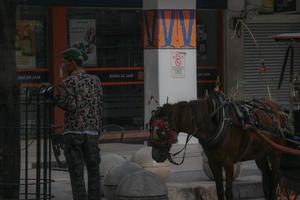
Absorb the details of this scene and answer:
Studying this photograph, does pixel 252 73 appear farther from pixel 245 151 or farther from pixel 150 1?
pixel 245 151

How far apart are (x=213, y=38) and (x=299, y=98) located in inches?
437

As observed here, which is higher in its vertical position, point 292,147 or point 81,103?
point 81,103

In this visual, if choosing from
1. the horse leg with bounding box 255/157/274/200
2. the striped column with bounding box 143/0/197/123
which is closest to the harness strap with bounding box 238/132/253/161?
the horse leg with bounding box 255/157/274/200

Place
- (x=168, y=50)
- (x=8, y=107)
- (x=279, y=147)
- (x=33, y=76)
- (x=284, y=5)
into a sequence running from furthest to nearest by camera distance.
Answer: (x=284, y=5) < (x=33, y=76) < (x=168, y=50) < (x=279, y=147) < (x=8, y=107)

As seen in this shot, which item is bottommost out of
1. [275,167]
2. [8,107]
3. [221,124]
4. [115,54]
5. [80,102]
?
[275,167]

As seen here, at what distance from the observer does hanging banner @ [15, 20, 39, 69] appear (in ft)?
60.5

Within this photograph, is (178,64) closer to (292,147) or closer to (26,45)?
(26,45)

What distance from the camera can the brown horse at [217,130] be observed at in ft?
29.4

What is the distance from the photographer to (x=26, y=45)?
18594 millimetres

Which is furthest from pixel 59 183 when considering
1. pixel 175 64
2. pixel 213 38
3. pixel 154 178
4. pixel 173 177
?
pixel 213 38

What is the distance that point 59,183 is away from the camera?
40.7 ft

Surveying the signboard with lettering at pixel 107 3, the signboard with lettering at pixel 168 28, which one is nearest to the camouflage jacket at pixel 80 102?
the signboard with lettering at pixel 168 28

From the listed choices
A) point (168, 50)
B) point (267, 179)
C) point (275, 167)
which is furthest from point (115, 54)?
point (275, 167)

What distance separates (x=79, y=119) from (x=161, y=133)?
40.6 inches
